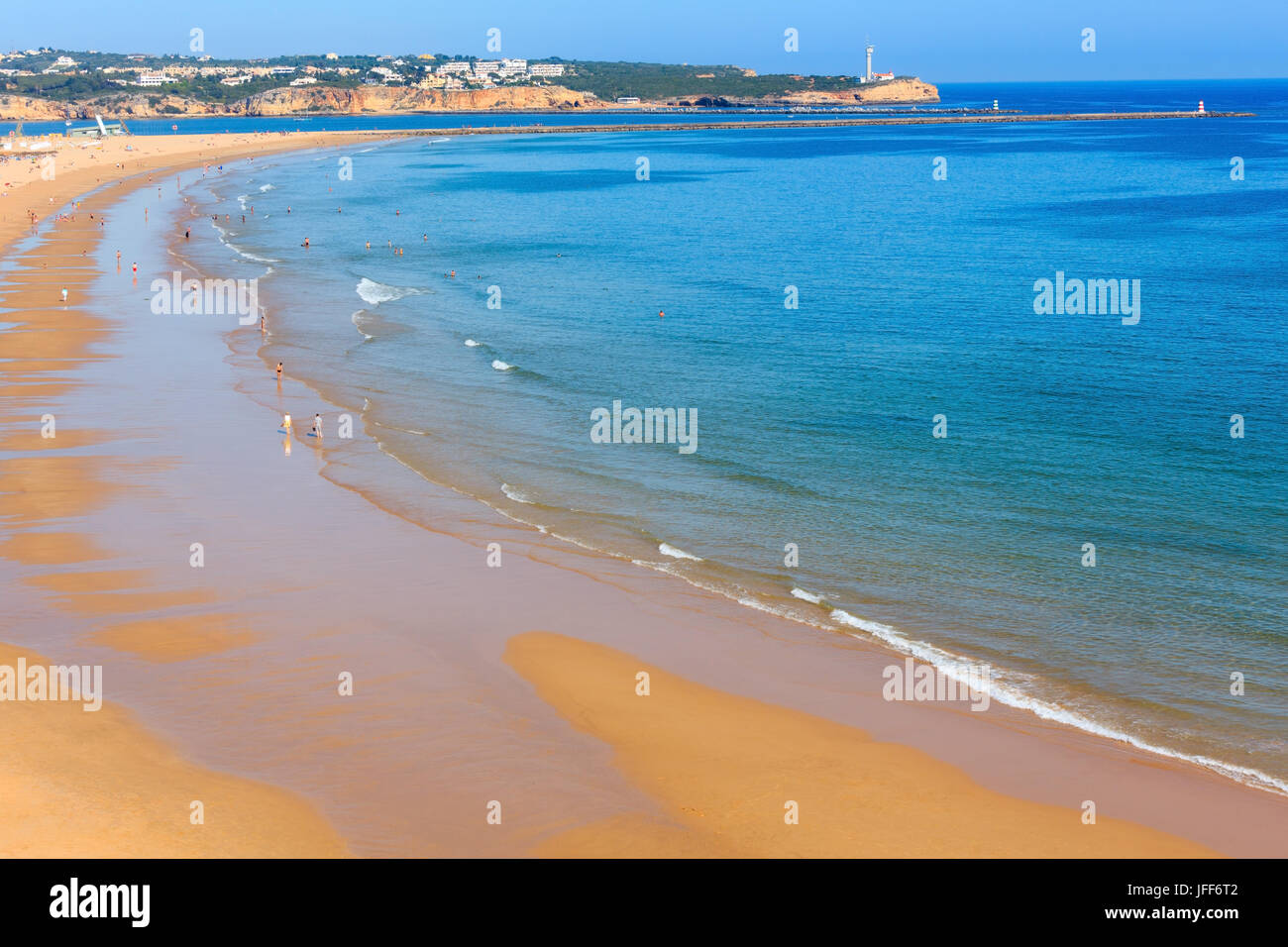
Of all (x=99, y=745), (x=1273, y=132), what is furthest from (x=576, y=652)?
(x=1273, y=132)

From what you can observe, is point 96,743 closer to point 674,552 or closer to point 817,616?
point 674,552

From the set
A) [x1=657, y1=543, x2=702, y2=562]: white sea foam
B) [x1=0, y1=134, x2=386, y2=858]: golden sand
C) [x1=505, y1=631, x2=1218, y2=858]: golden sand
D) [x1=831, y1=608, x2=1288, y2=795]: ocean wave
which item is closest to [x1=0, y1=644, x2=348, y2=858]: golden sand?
[x1=0, y1=134, x2=386, y2=858]: golden sand

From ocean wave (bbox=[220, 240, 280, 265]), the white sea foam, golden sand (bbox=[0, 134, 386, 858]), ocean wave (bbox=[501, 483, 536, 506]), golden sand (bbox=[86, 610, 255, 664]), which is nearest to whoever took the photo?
golden sand (bbox=[0, 134, 386, 858])

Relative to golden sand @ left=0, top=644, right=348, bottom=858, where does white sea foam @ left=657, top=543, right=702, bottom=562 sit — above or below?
above

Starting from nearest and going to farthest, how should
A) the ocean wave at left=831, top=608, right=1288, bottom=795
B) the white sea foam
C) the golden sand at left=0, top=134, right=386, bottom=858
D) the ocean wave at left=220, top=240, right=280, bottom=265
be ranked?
the golden sand at left=0, top=134, right=386, bottom=858, the ocean wave at left=831, top=608, right=1288, bottom=795, the white sea foam, the ocean wave at left=220, top=240, right=280, bottom=265

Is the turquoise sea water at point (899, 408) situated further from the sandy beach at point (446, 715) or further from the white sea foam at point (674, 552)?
the sandy beach at point (446, 715)

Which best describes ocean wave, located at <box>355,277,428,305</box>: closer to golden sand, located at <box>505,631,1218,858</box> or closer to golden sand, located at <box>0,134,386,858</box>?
golden sand, located at <box>0,134,386,858</box>

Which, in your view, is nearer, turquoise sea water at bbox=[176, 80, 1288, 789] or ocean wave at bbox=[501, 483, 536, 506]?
turquoise sea water at bbox=[176, 80, 1288, 789]
